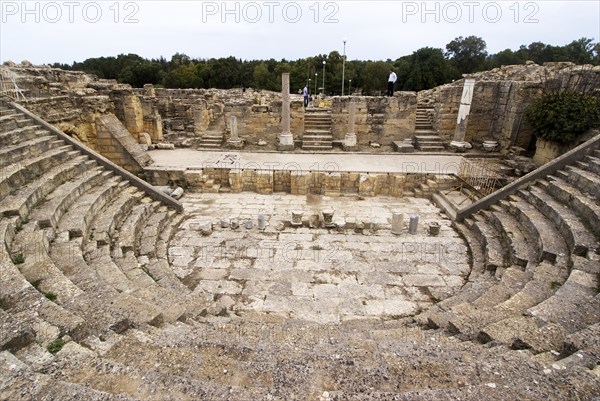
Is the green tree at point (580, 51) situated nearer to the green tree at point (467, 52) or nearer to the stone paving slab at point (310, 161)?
the green tree at point (467, 52)

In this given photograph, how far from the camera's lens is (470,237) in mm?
8352

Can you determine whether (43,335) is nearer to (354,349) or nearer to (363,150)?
(354,349)

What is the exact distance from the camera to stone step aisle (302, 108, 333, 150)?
14.5m

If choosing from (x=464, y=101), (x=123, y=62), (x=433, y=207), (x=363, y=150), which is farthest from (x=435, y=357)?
(x=123, y=62)

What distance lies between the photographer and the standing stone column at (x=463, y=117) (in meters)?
13.4

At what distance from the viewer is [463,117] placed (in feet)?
45.3

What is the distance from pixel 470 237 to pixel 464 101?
7588 mm

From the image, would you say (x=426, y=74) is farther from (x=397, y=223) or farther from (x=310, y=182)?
(x=397, y=223)

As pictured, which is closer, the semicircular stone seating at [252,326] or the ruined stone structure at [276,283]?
the semicircular stone seating at [252,326]

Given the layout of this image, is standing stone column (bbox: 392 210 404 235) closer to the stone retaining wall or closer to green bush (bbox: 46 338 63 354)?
the stone retaining wall

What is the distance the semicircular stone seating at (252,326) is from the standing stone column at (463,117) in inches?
238

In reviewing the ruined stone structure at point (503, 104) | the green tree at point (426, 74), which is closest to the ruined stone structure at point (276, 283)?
the ruined stone structure at point (503, 104)

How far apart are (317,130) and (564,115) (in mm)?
8879

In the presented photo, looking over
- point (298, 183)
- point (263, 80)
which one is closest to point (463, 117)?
point (298, 183)
